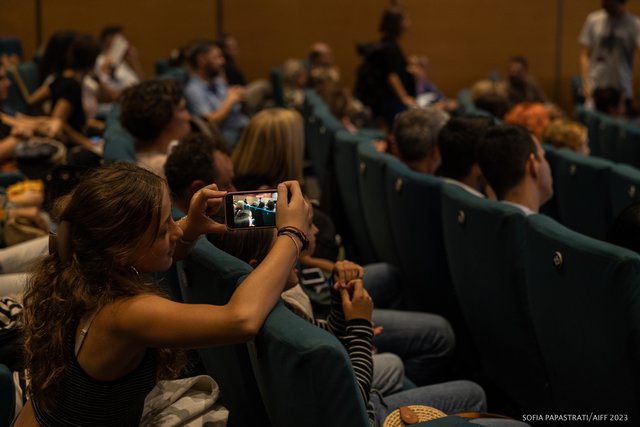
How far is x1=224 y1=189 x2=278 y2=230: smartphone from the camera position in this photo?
1.68m

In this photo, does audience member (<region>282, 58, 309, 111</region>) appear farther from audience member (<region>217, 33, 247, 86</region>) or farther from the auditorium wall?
the auditorium wall

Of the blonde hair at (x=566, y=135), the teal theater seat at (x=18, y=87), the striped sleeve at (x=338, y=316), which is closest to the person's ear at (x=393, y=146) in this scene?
the blonde hair at (x=566, y=135)

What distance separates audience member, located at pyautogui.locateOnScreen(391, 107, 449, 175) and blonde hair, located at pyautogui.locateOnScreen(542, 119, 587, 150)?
0.87 meters

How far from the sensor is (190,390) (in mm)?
1740

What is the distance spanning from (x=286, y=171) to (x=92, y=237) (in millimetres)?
1376

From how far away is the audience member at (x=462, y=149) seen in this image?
3154 mm

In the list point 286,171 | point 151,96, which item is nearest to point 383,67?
point 151,96

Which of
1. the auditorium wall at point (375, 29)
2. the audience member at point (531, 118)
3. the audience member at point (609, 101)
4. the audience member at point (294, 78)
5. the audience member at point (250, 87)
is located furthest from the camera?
the auditorium wall at point (375, 29)

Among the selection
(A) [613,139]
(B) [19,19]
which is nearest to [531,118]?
(A) [613,139]

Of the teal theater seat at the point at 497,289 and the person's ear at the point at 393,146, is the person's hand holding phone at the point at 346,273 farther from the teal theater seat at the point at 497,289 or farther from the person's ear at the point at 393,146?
the person's ear at the point at 393,146

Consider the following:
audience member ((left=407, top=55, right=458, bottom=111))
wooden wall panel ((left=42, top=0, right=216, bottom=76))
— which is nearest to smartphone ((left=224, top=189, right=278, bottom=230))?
audience member ((left=407, top=55, right=458, bottom=111))

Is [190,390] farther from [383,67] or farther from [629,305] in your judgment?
[383,67]

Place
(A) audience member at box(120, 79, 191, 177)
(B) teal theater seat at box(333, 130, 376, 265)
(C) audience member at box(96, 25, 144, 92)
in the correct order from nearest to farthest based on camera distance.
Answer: (A) audience member at box(120, 79, 191, 177), (B) teal theater seat at box(333, 130, 376, 265), (C) audience member at box(96, 25, 144, 92)

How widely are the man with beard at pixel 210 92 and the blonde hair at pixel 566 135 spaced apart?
7.76ft
